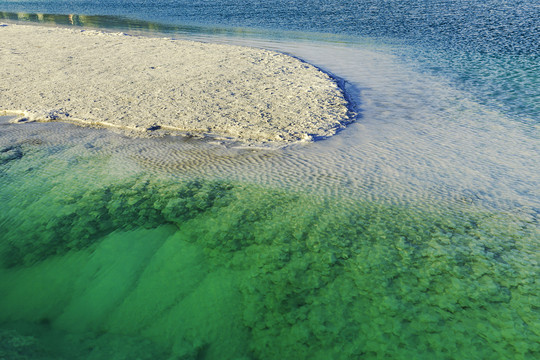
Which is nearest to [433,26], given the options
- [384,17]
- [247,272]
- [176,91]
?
[384,17]

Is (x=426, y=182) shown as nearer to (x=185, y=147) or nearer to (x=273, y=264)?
(x=273, y=264)

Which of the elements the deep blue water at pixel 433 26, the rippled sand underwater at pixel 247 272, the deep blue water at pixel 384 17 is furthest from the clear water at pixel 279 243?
the deep blue water at pixel 384 17

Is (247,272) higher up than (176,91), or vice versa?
(176,91)

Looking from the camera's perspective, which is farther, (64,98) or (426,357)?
(64,98)

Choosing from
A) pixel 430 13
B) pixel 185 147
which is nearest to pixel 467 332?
pixel 185 147

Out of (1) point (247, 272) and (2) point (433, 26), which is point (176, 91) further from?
(2) point (433, 26)

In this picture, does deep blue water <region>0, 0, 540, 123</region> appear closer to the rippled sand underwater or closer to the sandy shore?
the sandy shore
